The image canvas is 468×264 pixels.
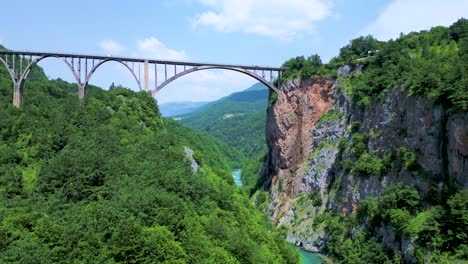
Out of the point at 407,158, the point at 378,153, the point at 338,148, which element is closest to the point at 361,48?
the point at 338,148

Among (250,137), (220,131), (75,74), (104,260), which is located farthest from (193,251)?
(220,131)

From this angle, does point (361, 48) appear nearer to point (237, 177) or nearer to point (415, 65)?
point (415, 65)

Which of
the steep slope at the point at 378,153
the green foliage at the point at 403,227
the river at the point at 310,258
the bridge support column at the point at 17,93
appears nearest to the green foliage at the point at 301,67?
the steep slope at the point at 378,153

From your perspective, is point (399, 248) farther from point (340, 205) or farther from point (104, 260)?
point (104, 260)

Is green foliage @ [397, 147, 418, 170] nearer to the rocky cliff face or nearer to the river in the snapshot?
the rocky cliff face

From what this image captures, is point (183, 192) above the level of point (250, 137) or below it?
above

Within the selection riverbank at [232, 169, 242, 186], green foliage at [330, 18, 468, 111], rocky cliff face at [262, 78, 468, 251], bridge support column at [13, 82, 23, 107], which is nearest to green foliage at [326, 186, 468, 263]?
rocky cliff face at [262, 78, 468, 251]
